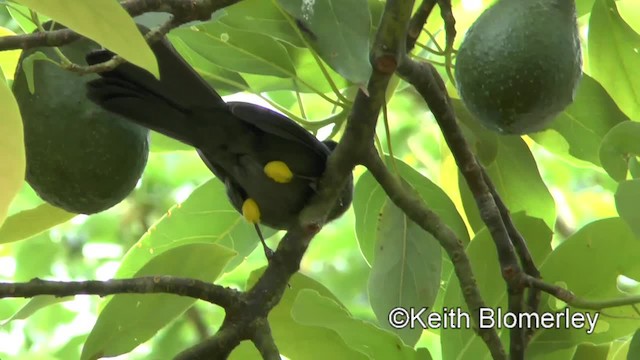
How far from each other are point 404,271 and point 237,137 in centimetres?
30

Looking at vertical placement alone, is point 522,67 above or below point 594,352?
above

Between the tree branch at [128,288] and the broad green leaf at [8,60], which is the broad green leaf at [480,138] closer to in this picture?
the tree branch at [128,288]

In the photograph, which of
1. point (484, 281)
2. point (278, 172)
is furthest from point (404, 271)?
point (278, 172)

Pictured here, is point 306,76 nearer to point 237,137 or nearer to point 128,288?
point 237,137

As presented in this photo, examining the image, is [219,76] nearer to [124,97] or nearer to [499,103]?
[124,97]

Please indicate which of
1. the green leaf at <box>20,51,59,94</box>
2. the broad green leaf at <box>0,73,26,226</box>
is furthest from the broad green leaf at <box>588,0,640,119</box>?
the broad green leaf at <box>0,73,26,226</box>

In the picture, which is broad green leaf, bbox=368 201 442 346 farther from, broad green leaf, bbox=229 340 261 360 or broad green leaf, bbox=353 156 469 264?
broad green leaf, bbox=229 340 261 360

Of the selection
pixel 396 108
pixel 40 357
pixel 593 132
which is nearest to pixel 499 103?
pixel 593 132

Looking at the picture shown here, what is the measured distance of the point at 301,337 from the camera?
1224mm

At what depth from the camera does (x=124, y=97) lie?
122 centimetres

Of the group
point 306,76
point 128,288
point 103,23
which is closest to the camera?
point 103,23

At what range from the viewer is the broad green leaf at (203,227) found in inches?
59.6

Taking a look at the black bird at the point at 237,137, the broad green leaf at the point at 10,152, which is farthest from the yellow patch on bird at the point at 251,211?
the broad green leaf at the point at 10,152

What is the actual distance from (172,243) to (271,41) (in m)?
0.38
